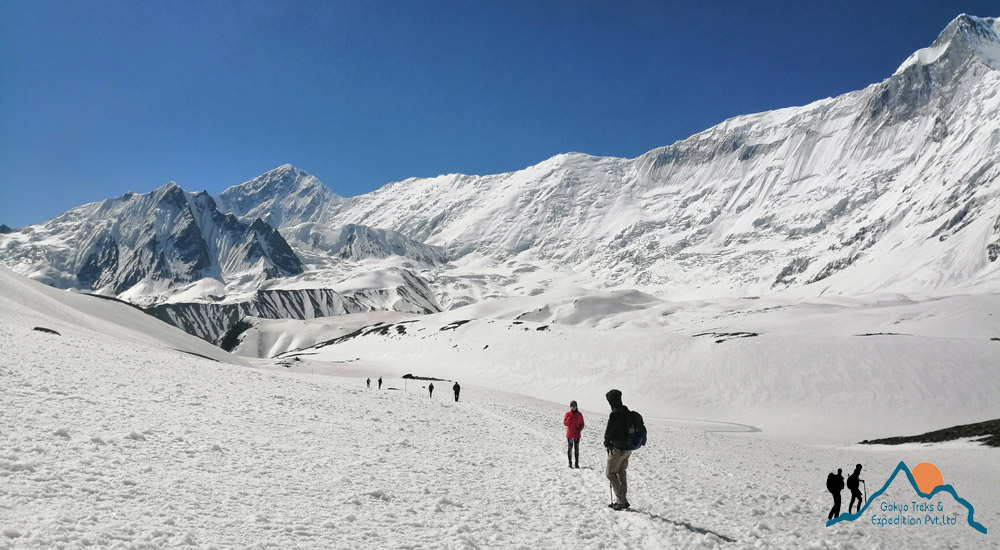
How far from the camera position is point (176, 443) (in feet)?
44.4

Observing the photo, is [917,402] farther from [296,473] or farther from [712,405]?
[296,473]

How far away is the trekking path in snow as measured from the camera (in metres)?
8.92

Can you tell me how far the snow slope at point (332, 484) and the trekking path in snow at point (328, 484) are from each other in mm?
49

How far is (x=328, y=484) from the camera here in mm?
11883

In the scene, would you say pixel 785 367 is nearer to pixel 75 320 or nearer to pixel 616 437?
pixel 616 437

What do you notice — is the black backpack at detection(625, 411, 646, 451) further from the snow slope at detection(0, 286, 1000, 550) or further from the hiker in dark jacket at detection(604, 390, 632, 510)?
the snow slope at detection(0, 286, 1000, 550)

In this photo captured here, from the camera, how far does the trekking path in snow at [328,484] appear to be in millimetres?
8922

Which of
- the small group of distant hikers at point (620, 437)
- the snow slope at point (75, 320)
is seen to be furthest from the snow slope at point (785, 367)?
the small group of distant hikers at point (620, 437)

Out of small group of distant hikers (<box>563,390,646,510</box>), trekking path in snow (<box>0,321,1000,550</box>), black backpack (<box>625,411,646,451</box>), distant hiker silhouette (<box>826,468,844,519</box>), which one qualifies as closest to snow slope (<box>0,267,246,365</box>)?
trekking path in snow (<box>0,321,1000,550</box>)

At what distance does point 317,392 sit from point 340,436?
511 inches

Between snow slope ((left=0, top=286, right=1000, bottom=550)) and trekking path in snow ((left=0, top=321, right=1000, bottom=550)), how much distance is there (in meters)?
0.05

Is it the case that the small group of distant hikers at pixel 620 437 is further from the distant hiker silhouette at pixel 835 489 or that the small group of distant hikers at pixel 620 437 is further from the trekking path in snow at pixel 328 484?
the distant hiker silhouette at pixel 835 489

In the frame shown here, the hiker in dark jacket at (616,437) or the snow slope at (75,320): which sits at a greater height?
the snow slope at (75,320)

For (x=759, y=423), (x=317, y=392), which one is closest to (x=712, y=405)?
(x=759, y=423)
